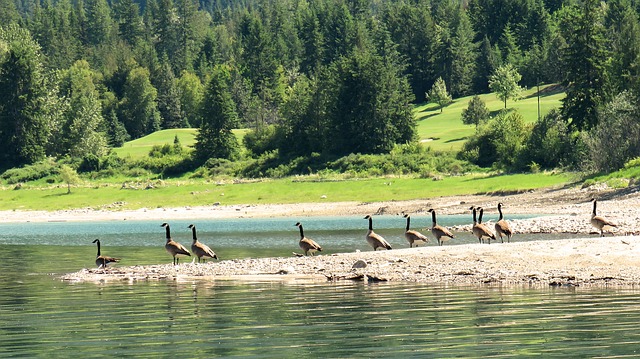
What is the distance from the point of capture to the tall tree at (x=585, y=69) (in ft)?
278

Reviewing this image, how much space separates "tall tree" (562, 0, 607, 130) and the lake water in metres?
60.7

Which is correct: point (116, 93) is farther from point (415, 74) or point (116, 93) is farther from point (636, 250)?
point (636, 250)

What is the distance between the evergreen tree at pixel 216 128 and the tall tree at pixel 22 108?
64.4 ft

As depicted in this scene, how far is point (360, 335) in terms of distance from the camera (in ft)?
60.7

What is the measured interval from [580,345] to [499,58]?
15684cm

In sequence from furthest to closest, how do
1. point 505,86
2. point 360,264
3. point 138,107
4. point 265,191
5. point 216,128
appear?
1. point 138,107
2. point 505,86
3. point 216,128
4. point 265,191
5. point 360,264

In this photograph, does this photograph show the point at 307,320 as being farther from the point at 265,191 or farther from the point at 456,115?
the point at 456,115

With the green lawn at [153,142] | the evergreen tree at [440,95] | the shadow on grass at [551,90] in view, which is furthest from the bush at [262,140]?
the shadow on grass at [551,90]

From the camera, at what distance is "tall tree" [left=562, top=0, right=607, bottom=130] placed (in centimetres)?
8475

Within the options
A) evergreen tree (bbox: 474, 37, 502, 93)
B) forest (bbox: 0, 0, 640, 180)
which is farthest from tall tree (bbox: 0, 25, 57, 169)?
evergreen tree (bbox: 474, 37, 502, 93)

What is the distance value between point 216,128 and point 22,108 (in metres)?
25.0

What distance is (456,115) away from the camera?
466ft

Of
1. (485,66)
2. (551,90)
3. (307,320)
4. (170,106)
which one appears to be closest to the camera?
(307,320)

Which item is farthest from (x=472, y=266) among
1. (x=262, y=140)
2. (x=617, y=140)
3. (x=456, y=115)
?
(x=456, y=115)
